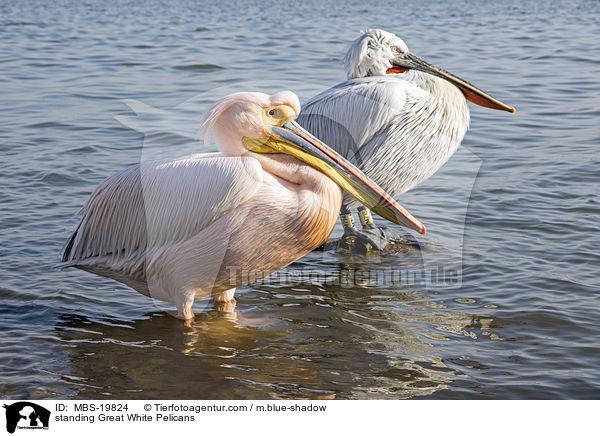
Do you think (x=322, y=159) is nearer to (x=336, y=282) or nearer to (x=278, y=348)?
(x=278, y=348)

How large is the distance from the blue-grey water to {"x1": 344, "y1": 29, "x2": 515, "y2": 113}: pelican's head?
75 cm

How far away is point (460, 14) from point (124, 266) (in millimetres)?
11169

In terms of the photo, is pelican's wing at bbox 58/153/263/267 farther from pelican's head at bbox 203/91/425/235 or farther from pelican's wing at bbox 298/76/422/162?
pelican's wing at bbox 298/76/422/162

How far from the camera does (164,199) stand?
3340mm

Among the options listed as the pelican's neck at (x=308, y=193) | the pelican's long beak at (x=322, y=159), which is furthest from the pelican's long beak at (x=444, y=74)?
the pelican's neck at (x=308, y=193)

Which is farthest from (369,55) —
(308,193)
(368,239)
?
(308,193)

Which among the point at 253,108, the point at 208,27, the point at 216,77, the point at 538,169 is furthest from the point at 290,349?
the point at 208,27

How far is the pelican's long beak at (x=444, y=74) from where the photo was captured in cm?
473

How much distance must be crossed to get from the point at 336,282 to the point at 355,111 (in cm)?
101

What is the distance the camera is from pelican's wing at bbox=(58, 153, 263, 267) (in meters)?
3.21
